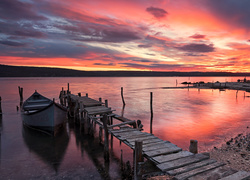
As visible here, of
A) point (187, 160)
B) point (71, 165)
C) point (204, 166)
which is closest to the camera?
point (204, 166)

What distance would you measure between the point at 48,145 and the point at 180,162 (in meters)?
10.8

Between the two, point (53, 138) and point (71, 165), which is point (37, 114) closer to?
point (53, 138)

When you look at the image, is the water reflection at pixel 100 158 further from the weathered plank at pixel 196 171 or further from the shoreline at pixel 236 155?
the shoreline at pixel 236 155

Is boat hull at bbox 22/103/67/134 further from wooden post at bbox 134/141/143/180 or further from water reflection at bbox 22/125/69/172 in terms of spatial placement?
wooden post at bbox 134/141/143/180

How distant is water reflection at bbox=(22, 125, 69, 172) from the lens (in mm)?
10891

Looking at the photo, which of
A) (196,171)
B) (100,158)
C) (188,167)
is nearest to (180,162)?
(188,167)

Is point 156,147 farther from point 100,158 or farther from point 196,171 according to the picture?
point 100,158

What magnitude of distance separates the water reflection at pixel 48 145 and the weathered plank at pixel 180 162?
663cm

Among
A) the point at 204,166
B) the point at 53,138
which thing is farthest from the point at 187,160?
the point at 53,138

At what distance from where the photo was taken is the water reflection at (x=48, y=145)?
1089 centimetres

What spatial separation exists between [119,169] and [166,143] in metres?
3.25

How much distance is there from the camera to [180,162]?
630 cm

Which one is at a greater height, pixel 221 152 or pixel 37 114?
pixel 37 114

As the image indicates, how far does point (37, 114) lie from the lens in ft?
49.5
